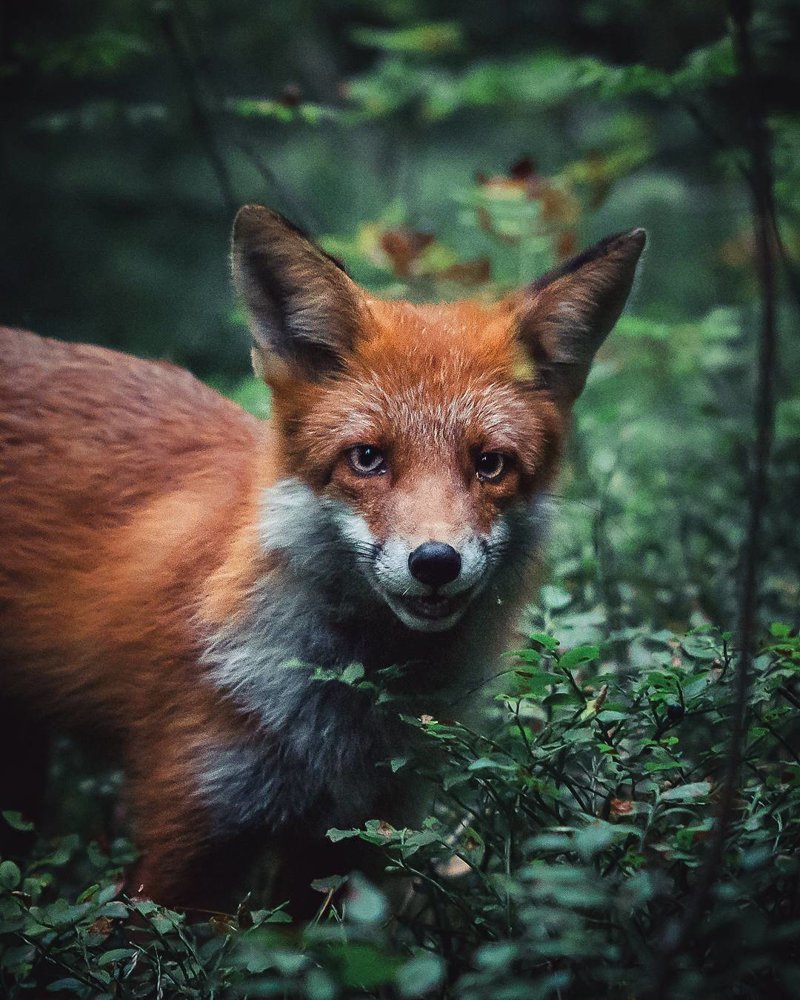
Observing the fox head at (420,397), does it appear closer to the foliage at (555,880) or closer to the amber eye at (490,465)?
the amber eye at (490,465)

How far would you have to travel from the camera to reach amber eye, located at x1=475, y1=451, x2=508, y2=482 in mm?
2943

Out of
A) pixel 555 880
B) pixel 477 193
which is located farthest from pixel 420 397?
pixel 477 193

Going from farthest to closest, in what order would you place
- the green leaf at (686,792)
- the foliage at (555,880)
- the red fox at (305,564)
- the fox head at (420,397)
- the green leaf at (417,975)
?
the red fox at (305,564)
the fox head at (420,397)
the green leaf at (686,792)
the foliage at (555,880)
the green leaf at (417,975)

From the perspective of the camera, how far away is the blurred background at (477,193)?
4.75 m

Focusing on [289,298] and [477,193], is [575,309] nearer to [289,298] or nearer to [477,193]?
[289,298]

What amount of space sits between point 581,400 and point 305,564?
3964mm

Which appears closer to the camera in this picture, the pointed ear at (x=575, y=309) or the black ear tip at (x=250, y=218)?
the black ear tip at (x=250, y=218)

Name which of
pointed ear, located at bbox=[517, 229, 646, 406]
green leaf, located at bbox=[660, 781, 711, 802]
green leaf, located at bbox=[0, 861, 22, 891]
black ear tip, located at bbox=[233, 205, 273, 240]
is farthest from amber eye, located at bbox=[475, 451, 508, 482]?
green leaf, located at bbox=[0, 861, 22, 891]

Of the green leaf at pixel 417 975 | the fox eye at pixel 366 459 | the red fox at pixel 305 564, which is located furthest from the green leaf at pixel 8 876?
the fox eye at pixel 366 459

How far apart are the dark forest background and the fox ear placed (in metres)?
0.92

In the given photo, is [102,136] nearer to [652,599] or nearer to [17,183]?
[17,183]

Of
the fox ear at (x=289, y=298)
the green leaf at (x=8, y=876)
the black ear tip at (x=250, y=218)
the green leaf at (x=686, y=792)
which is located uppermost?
the black ear tip at (x=250, y=218)

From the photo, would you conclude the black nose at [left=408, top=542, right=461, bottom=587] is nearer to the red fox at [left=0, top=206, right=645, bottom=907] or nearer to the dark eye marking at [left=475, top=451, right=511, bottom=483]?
the red fox at [left=0, top=206, right=645, bottom=907]

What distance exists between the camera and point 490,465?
117 inches
